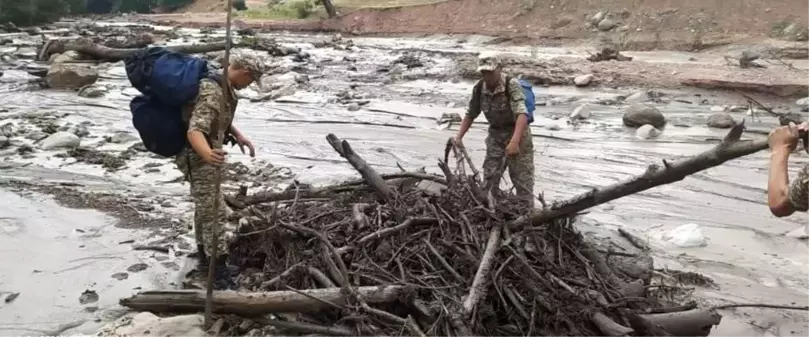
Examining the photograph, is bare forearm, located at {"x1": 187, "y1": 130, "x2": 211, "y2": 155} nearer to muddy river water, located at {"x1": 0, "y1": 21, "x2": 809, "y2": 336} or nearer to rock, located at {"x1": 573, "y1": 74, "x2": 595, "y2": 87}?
muddy river water, located at {"x1": 0, "y1": 21, "x2": 809, "y2": 336}

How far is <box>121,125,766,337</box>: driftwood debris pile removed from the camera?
3871 mm

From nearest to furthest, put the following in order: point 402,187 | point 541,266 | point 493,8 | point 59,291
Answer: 1. point 541,266
2. point 59,291
3. point 402,187
4. point 493,8

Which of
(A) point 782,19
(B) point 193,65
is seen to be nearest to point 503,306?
(B) point 193,65

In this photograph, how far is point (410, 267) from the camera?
4344 millimetres

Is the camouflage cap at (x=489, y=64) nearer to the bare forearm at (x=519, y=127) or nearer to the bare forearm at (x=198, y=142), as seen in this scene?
the bare forearm at (x=519, y=127)

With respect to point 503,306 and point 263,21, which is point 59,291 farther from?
point 263,21

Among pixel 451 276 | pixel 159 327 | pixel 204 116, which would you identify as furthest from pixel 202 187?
pixel 451 276

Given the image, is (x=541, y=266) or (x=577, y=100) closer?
(x=541, y=266)

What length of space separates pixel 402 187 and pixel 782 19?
1834 cm

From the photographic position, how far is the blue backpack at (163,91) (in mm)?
4418

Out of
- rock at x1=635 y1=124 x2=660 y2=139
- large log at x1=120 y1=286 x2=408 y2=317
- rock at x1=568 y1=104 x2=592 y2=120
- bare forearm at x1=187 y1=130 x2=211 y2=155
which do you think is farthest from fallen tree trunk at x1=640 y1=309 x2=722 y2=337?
rock at x1=568 y1=104 x2=592 y2=120

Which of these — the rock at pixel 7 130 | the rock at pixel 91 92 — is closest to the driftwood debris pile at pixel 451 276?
the rock at pixel 7 130

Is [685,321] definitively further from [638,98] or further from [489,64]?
[638,98]

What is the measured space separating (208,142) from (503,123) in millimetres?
2404
